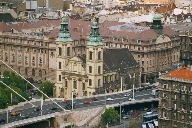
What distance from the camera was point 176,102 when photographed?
196 m

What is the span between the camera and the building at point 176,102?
194 metres

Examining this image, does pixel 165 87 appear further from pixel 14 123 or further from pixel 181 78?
pixel 14 123

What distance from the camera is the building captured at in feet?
637

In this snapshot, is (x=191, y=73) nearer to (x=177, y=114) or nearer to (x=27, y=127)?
(x=177, y=114)

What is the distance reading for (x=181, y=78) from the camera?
19675 cm

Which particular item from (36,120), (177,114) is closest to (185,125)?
(177,114)

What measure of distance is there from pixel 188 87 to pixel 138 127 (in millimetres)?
14405

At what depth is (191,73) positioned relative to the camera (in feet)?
654

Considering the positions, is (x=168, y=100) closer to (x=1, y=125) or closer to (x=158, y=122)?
(x=158, y=122)

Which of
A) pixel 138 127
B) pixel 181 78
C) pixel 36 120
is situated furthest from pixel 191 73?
pixel 36 120

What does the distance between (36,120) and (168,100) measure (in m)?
28.8

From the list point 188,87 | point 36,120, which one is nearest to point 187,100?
point 188,87

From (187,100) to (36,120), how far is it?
1287 inches

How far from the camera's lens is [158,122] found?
200m
